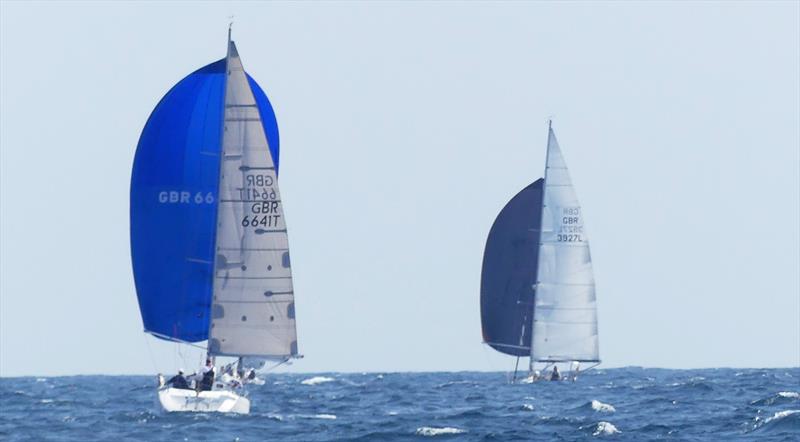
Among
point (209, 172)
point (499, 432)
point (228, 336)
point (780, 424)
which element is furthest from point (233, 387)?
point (780, 424)

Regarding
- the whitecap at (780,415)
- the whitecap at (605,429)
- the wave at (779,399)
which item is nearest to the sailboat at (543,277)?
the wave at (779,399)

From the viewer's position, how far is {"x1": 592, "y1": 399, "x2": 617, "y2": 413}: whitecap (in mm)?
51969

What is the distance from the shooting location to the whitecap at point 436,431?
1672 inches

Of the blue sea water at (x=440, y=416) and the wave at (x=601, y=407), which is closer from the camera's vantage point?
the blue sea water at (x=440, y=416)

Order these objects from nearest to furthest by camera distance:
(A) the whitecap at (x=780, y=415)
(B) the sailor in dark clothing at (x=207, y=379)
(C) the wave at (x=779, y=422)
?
(C) the wave at (x=779, y=422)
(A) the whitecap at (x=780, y=415)
(B) the sailor in dark clothing at (x=207, y=379)

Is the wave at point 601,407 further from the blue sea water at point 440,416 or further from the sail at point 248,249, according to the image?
the sail at point 248,249

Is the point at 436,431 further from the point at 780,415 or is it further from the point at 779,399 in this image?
the point at 779,399

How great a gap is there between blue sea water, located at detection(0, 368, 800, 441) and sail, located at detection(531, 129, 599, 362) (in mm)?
6228

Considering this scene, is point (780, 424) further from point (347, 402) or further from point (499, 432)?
point (347, 402)

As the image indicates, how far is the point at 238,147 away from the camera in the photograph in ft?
162

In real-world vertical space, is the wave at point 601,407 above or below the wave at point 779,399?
below

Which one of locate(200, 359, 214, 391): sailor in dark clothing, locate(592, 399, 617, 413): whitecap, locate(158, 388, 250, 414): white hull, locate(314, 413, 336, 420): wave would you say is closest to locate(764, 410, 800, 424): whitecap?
locate(592, 399, 617, 413): whitecap

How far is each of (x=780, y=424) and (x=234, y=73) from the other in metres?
16.5

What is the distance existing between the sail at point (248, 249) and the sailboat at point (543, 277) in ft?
87.6
